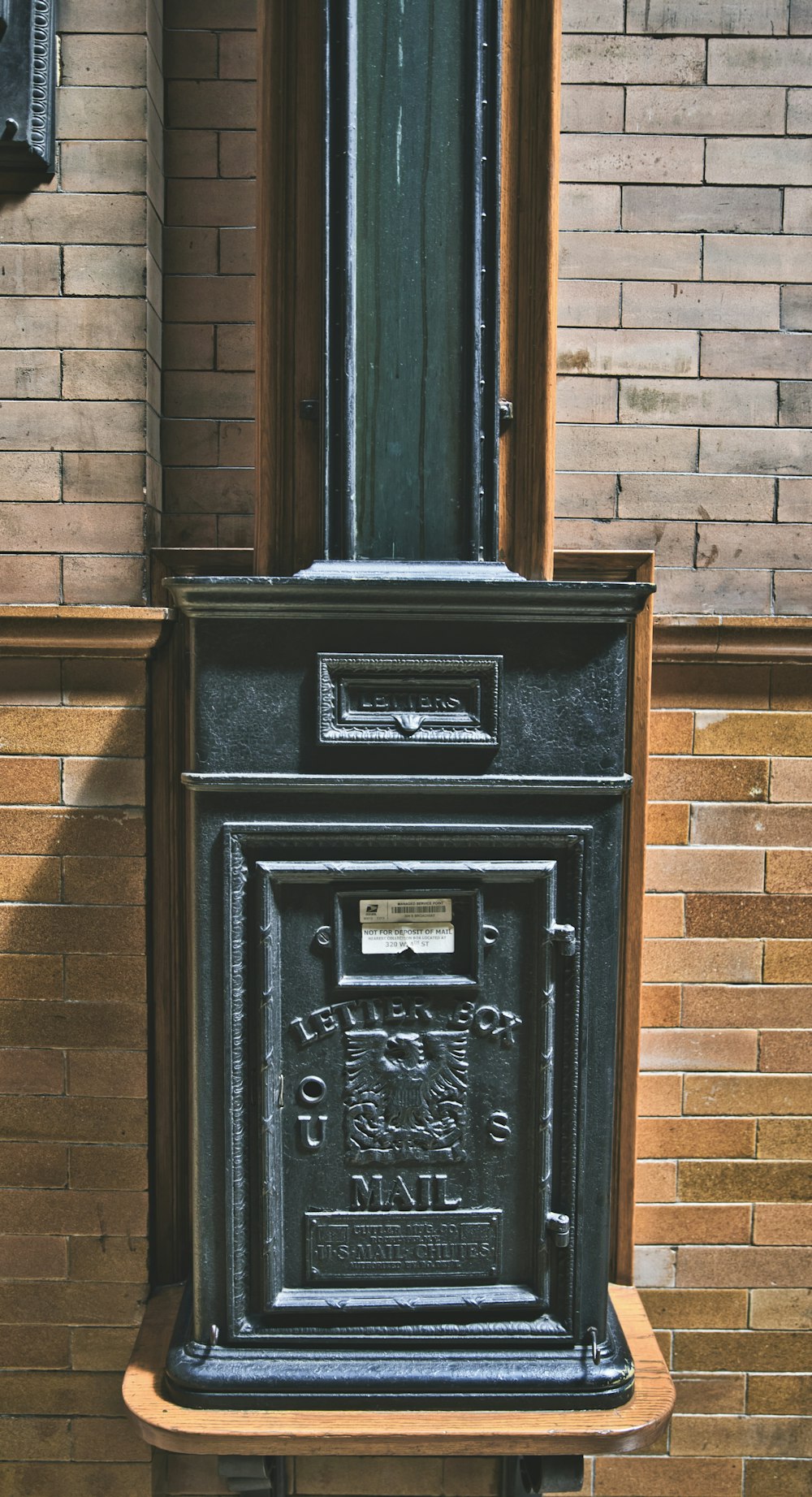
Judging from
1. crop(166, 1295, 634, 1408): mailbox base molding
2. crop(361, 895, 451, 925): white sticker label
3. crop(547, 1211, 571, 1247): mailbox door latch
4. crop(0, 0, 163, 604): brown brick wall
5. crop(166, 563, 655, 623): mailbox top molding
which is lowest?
crop(166, 1295, 634, 1408): mailbox base molding

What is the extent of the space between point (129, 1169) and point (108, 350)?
1704mm

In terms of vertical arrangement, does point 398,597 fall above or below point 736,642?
above

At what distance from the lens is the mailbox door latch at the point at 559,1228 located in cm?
174

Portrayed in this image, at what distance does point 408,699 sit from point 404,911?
0.36 m

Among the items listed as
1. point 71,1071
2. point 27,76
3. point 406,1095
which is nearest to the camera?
point 406,1095

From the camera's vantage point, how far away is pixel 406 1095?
1.74 meters

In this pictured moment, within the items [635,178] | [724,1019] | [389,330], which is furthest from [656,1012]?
[635,178]

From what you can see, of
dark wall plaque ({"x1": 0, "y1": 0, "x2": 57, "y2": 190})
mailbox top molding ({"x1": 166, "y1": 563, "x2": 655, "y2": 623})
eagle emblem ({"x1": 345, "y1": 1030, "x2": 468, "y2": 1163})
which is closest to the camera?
mailbox top molding ({"x1": 166, "y1": 563, "x2": 655, "y2": 623})

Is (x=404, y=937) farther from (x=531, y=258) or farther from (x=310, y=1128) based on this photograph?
(x=531, y=258)

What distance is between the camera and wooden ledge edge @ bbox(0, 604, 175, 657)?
80.3 inches

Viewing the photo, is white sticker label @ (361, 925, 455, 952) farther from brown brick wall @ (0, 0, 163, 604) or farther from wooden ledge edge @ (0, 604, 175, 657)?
brown brick wall @ (0, 0, 163, 604)

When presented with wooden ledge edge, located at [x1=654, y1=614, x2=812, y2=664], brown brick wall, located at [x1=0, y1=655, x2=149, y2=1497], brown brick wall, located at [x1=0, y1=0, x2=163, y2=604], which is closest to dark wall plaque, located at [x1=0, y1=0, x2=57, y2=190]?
brown brick wall, located at [x1=0, y1=0, x2=163, y2=604]

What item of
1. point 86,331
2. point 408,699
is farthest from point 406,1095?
point 86,331

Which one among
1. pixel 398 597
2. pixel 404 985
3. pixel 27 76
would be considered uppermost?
pixel 27 76
